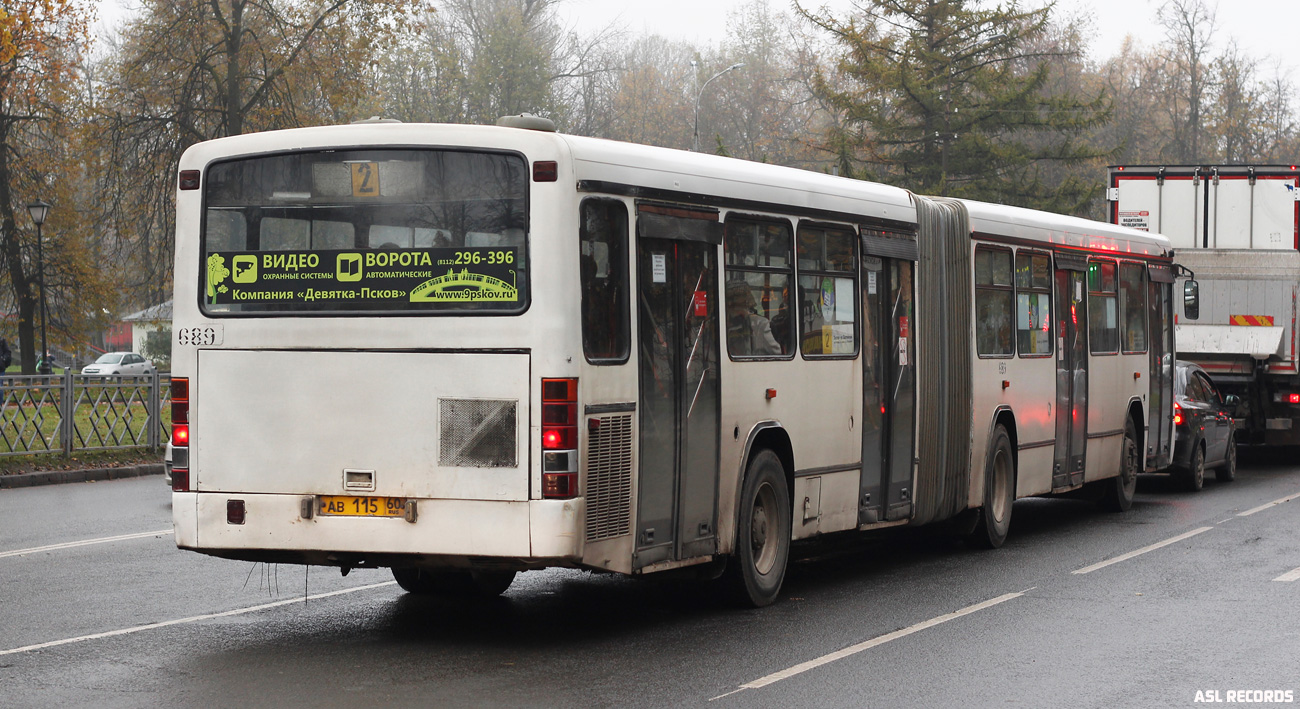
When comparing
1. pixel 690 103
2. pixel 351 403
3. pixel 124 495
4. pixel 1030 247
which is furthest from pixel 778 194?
pixel 690 103

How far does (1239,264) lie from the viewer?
21.8 meters

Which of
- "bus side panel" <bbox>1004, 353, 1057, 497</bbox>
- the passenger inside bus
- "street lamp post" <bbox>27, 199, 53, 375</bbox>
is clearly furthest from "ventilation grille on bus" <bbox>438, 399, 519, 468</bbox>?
"street lamp post" <bbox>27, 199, 53, 375</bbox>

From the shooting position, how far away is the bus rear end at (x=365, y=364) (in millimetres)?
7953

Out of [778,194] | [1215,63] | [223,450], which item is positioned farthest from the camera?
[1215,63]

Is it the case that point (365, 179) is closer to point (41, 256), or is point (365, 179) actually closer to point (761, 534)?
point (761, 534)

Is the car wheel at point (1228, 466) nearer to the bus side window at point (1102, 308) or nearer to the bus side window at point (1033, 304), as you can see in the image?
the bus side window at point (1102, 308)

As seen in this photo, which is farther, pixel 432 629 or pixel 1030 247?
pixel 1030 247

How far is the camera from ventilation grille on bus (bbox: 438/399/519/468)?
7961 millimetres

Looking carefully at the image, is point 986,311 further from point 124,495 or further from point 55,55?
point 55,55

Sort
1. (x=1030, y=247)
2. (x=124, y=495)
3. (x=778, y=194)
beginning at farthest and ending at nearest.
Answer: (x=124, y=495), (x=1030, y=247), (x=778, y=194)

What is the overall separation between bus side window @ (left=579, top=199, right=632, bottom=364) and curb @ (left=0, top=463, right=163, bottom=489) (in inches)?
549

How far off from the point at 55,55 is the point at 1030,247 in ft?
116

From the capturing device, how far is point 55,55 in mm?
42531

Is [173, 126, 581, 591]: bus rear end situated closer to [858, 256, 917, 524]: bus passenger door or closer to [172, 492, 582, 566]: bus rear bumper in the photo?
[172, 492, 582, 566]: bus rear bumper
